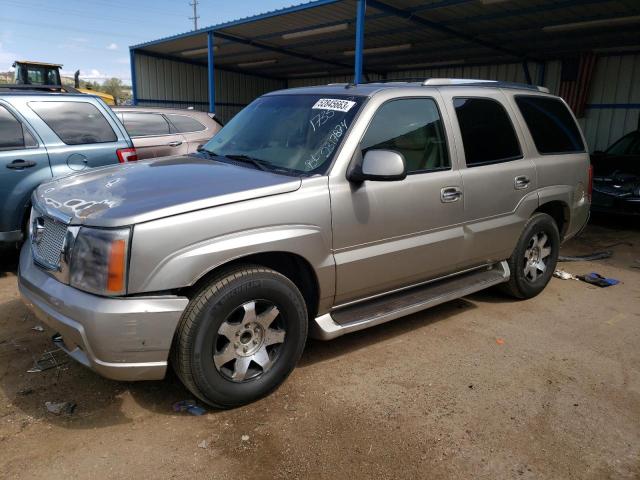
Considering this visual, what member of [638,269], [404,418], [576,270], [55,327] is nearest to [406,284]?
[404,418]

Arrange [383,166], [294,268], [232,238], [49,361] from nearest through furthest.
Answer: [232,238] < [383,166] < [294,268] < [49,361]

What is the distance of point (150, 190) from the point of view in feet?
9.57

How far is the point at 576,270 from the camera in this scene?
6.23m

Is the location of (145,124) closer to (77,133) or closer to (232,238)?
(77,133)

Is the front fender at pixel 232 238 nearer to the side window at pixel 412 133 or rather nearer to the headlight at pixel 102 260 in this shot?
the headlight at pixel 102 260

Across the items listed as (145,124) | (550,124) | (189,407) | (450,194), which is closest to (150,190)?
(189,407)

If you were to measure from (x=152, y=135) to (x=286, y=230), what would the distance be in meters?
5.26

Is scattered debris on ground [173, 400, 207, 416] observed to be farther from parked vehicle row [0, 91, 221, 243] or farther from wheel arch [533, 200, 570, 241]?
wheel arch [533, 200, 570, 241]

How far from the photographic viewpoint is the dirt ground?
259 centimetres

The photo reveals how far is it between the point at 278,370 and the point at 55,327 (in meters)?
1.28

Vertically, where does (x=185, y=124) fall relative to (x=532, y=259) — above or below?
above

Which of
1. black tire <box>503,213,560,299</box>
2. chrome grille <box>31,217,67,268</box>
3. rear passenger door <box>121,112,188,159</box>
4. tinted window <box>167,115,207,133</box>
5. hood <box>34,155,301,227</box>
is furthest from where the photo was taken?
tinted window <box>167,115,207,133</box>

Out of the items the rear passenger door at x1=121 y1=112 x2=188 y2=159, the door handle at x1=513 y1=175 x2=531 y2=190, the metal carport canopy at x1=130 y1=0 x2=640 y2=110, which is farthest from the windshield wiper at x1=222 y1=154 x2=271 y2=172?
the metal carport canopy at x1=130 y1=0 x2=640 y2=110

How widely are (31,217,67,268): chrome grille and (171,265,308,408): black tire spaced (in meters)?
0.82
